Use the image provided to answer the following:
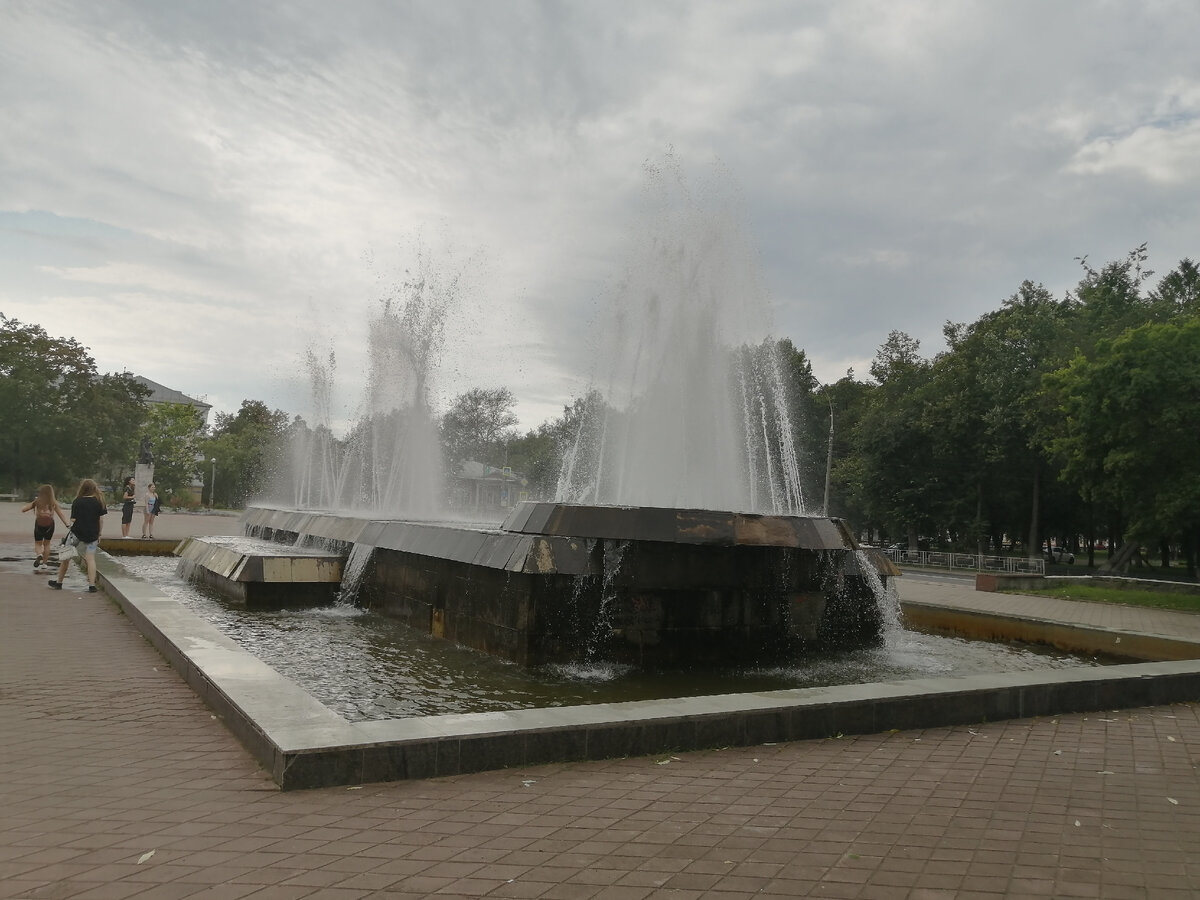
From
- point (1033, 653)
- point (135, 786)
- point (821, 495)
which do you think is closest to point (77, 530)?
point (135, 786)

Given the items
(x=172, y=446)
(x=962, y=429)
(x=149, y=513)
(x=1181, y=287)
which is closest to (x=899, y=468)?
(x=962, y=429)

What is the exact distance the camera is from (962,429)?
38938mm

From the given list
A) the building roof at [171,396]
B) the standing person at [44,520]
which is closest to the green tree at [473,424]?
the standing person at [44,520]

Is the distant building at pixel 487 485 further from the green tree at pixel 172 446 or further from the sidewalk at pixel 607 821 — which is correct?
the sidewalk at pixel 607 821

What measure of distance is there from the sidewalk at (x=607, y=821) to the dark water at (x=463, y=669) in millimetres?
1613

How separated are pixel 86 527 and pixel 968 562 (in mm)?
33354

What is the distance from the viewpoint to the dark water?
23.1 ft

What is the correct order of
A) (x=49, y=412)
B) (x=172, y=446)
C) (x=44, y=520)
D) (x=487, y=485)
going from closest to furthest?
(x=44, y=520)
(x=49, y=412)
(x=487, y=485)
(x=172, y=446)

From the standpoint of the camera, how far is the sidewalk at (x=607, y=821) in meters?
3.40

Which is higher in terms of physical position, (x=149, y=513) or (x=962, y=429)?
(x=962, y=429)

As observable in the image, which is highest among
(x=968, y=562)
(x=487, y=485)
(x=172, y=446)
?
(x=172, y=446)

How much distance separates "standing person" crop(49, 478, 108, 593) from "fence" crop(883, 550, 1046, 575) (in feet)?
95.0

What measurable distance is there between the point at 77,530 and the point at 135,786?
9363 millimetres

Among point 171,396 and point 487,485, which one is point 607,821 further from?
point 171,396
